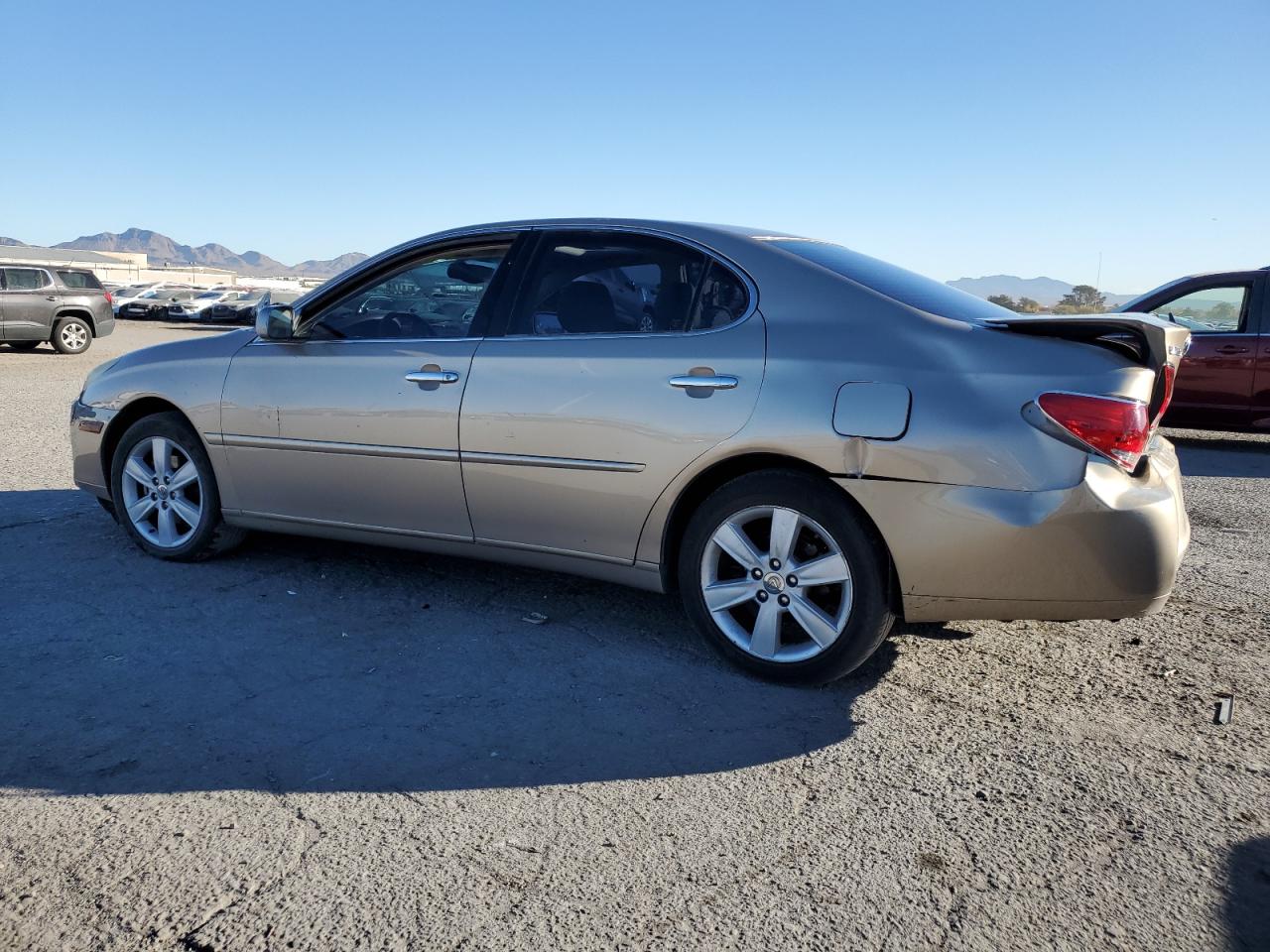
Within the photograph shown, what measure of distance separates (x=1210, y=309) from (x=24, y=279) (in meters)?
19.2

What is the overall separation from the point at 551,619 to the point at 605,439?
872 millimetres

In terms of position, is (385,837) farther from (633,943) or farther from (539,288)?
(539,288)

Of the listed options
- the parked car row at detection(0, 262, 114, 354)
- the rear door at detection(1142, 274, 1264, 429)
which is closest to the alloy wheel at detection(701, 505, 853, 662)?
the rear door at detection(1142, 274, 1264, 429)

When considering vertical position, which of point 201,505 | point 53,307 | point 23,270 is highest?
point 23,270

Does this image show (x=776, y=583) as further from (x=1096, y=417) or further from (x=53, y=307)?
(x=53, y=307)

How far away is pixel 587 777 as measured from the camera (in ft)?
9.80

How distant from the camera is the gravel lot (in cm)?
234

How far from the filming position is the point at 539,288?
4.27 meters

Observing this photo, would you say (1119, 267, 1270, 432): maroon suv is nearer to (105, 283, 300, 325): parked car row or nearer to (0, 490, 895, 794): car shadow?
(0, 490, 895, 794): car shadow

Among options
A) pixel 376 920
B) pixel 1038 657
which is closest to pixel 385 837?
pixel 376 920

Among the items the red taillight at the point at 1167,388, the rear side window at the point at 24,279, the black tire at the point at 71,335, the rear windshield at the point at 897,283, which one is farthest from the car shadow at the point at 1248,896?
the black tire at the point at 71,335

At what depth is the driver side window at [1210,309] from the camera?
9969 millimetres

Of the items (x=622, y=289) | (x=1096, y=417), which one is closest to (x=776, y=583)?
(x=1096, y=417)

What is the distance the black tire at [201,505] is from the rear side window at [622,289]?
1.78m
